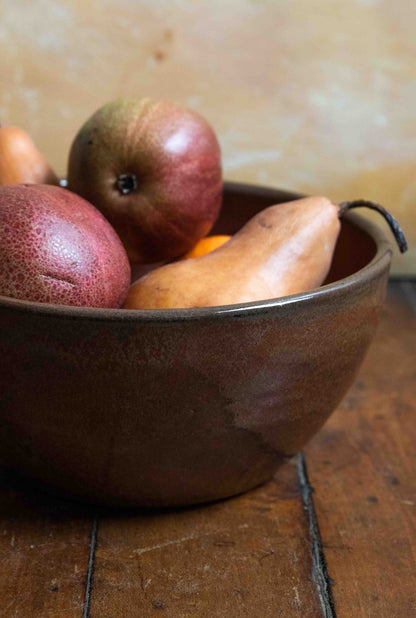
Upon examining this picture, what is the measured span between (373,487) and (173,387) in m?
0.25

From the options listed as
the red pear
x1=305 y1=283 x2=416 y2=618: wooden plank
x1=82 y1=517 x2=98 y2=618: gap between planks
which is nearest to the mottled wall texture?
x1=305 y1=283 x2=416 y2=618: wooden plank

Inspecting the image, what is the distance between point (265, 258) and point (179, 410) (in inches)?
6.4

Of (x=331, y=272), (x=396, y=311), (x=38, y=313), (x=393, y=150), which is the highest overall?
(x=38, y=313)

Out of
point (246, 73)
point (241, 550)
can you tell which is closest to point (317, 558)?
point (241, 550)

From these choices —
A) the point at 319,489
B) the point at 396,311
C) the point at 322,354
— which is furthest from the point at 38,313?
the point at 396,311

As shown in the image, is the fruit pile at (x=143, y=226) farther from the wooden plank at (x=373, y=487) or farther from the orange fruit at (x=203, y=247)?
the wooden plank at (x=373, y=487)

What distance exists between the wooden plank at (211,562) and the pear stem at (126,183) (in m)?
0.27

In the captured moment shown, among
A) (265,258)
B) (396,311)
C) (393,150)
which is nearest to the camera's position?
(265,258)

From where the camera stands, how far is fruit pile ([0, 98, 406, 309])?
53 centimetres

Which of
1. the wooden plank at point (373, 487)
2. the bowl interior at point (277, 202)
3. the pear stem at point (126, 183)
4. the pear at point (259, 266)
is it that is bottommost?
the wooden plank at point (373, 487)

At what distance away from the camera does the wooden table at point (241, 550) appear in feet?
1.67

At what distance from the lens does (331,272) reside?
2.42ft

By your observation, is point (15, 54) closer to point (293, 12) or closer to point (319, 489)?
point (293, 12)

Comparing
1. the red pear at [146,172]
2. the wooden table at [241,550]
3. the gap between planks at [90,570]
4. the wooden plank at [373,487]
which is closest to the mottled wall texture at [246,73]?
the wooden plank at [373,487]
